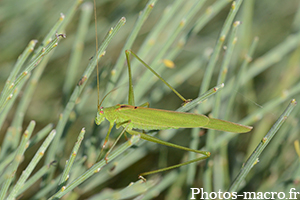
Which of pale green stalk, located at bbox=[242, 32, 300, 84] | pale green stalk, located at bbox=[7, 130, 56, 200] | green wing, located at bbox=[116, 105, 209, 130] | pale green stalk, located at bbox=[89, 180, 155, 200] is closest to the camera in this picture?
pale green stalk, located at bbox=[7, 130, 56, 200]

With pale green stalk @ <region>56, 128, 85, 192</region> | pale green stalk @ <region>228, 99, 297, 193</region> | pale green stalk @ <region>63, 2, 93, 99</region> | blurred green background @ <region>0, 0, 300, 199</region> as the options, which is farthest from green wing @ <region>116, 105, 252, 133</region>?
pale green stalk @ <region>56, 128, 85, 192</region>

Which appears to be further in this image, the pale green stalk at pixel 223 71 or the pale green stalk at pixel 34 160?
the pale green stalk at pixel 223 71

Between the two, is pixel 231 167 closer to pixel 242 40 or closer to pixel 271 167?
pixel 271 167

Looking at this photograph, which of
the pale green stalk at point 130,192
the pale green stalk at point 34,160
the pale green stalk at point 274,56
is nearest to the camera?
the pale green stalk at point 34,160

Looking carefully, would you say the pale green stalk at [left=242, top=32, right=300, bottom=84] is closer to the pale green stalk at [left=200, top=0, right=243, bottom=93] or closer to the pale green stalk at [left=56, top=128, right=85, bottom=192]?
the pale green stalk at [left=200, top=0, right=243, bottom=93]

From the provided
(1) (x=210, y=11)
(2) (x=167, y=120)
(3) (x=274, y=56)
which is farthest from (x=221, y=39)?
(3) (x=274, y=56)

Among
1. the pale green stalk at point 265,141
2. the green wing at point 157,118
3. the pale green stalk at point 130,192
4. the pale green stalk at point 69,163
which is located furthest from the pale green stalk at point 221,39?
the pale green stalk at point 69,163

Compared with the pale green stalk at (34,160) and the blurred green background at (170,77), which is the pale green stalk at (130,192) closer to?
the blurred green background at (170,77)

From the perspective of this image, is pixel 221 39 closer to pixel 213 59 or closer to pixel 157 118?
pixel 213 59

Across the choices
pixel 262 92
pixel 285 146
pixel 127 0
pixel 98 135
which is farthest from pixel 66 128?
pixel 262 92
